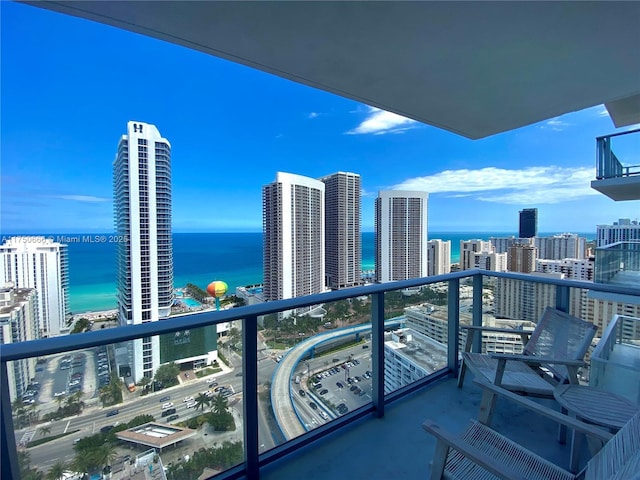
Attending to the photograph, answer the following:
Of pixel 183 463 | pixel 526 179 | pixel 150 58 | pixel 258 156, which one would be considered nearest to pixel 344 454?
pixel 183 463

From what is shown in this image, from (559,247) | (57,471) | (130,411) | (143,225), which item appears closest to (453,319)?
(130,411)

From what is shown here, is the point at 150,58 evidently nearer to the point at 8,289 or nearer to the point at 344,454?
the point at 8,289

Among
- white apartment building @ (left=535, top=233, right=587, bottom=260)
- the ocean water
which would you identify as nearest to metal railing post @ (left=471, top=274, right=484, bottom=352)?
white apartment building @ (left=535, top=233, right=587, bottom=260)

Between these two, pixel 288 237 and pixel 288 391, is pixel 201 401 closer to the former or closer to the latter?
pixel 288 391

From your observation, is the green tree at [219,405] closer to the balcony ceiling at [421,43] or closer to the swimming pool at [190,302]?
Answer: the balcony ceiling at [421,43]

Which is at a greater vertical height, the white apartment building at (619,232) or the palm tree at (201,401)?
the white apartment building at (619,232)

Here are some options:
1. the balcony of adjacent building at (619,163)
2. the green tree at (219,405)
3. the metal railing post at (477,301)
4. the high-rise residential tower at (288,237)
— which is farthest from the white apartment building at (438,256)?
the green tree at (219,405)
